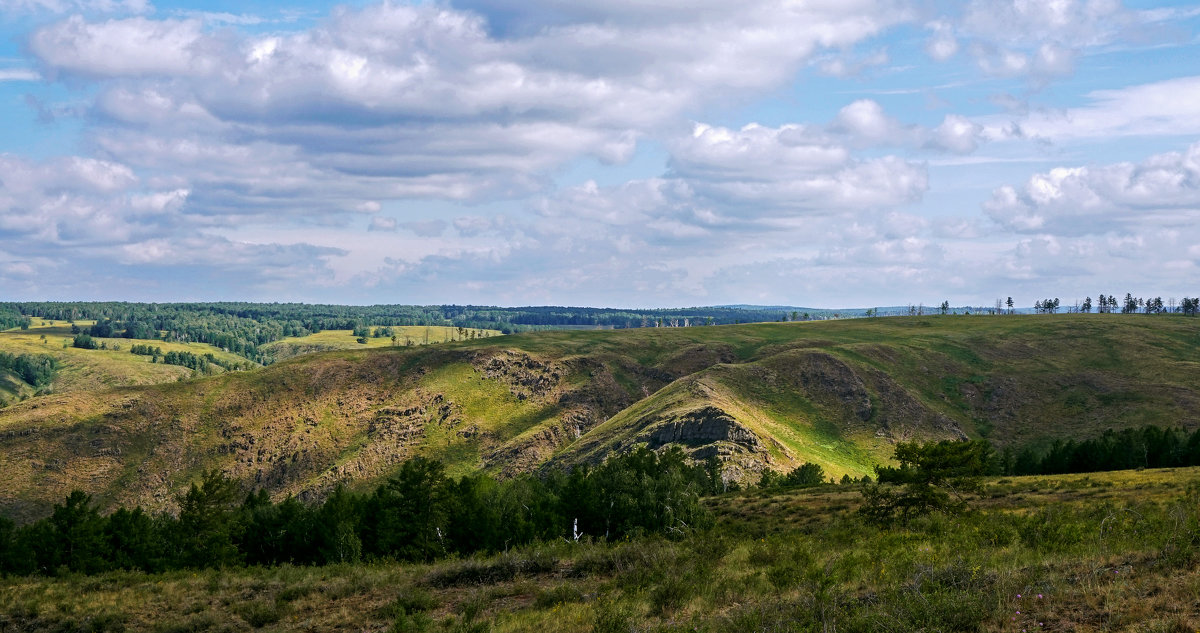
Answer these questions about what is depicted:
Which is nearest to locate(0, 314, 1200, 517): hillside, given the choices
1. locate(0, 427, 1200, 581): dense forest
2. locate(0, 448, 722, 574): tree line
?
locate(0, 448, 722, 574): tree line

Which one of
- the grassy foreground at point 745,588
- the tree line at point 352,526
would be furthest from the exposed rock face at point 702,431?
the grassy foreground at point 745,588

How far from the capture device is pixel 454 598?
1055 inches

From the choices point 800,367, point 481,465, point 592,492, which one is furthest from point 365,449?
point 592,492

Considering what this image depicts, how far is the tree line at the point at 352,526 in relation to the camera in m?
60.4

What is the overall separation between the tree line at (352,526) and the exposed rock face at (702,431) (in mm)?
66813

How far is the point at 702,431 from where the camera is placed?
137375mm

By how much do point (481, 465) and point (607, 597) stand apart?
159 m

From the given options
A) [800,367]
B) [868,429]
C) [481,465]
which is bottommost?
[481,465]

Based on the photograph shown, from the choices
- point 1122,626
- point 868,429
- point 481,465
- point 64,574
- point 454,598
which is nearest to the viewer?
point 1122,626

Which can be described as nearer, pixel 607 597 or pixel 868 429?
pixel 607 597

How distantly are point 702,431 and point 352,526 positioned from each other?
86.5 metres

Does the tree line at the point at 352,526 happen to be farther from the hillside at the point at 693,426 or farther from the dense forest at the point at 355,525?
the hillside at the point at 693,426

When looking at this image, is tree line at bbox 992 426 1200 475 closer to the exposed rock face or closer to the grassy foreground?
the exposed rock face

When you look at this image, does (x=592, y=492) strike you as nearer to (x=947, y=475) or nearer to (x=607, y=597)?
(x=947, y=475)
